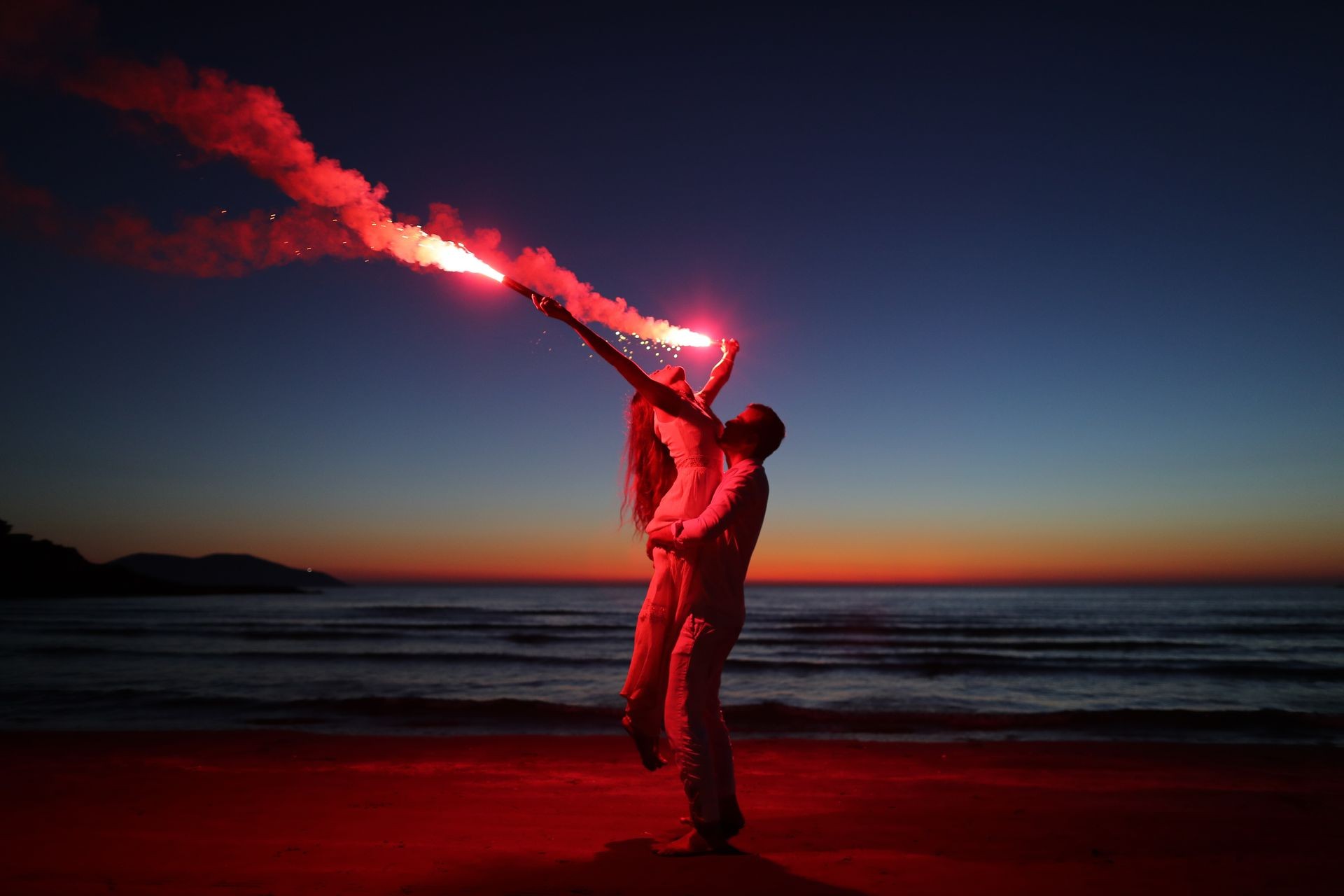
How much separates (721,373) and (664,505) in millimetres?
1016

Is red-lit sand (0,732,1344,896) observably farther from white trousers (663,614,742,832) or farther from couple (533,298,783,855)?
couple (533,298,783,855)

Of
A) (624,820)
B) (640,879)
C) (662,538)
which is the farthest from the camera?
(624,820)

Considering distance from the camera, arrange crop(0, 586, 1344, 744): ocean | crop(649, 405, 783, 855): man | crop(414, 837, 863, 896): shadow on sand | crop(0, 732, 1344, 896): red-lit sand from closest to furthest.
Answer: crop(414, 837, 863, 896): shadow on sand < crop(649, 405, 783, 855): man < crop(0, 732, 1344, 896): red-lit sand < crop(0, 586, 1344, 744): ocean

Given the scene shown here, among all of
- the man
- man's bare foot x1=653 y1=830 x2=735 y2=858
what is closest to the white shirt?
the man

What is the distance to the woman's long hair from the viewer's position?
4301 mm

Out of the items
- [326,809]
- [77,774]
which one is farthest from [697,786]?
[77,774]

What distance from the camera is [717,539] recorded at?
3697 millimetres

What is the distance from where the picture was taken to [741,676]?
17.4 metres

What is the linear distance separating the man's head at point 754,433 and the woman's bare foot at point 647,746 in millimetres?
1426

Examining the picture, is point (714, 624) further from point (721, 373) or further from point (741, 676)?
point (741, 676)

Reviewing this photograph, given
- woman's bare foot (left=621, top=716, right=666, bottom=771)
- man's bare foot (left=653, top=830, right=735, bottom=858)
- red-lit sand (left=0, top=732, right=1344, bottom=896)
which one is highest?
woman's bare foot (left=621, top=716, right=666, bottom=771)

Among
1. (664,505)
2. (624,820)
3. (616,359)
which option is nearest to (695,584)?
(664,505)

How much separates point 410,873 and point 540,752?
468 centimetres

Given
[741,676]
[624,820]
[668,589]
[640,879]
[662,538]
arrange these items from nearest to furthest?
[640,879] < [662,538] < [668,589] < [624,820] < [741,676]
